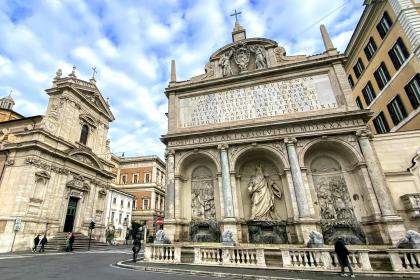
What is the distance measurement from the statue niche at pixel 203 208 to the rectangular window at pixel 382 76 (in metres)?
17.7

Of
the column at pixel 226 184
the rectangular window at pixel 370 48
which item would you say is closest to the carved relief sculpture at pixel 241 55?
the column at pixel 226 184

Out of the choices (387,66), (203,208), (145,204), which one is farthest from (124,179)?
(387,66)

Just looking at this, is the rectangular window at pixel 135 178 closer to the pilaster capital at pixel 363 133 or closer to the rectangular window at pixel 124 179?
the rectangular window at pixel 124 179

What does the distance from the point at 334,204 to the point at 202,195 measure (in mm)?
8334

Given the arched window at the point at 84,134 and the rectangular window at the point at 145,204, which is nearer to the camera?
the arched window at the point at 84,134

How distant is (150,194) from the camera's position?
41.5 metres

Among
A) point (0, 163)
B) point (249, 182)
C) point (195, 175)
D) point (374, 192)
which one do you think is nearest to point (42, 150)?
point (0, 163)

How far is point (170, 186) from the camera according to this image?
15539 millimetres

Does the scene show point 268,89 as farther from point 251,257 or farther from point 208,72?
point 251,257

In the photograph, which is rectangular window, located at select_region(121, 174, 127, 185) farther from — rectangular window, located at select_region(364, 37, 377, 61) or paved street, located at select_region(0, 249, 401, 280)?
rectangular window, located at select_region(364, 37, 377, 61)

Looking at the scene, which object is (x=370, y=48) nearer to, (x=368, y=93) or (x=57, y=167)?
(x=368, y=93)

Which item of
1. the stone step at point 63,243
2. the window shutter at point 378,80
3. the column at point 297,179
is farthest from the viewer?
the window shutter at point 378,80

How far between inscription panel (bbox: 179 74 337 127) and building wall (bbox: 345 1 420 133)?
6.92 metres

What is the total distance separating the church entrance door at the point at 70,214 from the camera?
81.7 feet
